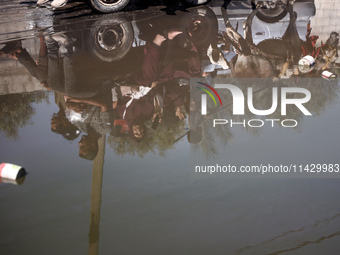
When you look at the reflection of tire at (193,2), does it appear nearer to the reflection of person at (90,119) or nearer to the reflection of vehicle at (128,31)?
the reflection of vehicle at (128,31)

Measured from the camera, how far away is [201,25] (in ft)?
32.6

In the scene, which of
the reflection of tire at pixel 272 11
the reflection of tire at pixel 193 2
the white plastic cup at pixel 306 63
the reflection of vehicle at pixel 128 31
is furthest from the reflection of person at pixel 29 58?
the reflection of tire at pixel 272 11

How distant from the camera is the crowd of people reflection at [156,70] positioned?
5.93 meters

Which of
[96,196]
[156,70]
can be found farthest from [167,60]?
[96,196]

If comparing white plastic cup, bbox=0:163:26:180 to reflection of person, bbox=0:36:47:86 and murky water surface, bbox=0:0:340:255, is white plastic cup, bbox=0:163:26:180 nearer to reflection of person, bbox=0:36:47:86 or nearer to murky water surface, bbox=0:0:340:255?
murky water surface, bbox=0:0:340:255

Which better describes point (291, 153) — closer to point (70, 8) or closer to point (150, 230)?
point (150, 230)

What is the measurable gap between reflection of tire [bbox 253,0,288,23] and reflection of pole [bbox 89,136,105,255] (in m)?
6.16

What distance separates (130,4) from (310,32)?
418cm

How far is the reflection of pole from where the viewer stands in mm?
3939

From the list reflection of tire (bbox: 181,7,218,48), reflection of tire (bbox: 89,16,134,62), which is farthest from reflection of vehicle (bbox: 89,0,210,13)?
reflection of tire (bbox: 181,7,218,48)

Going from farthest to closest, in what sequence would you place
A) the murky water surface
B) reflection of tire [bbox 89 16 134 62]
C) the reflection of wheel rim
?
the reflection of wheel rim → reflection of tire [bbox 89 16 134 62] → the murky water surface

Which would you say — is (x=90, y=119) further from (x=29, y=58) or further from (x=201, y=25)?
(x=201, y=25)

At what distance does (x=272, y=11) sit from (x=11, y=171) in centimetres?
770

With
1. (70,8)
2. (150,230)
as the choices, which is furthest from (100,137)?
(70,8)
